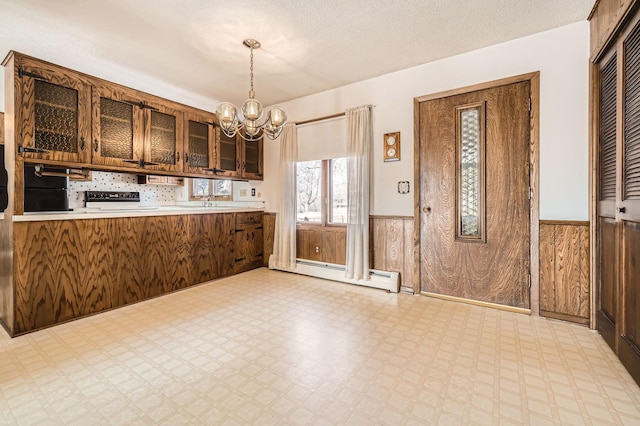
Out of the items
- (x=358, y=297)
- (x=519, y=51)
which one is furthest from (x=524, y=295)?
(x=519, y=51)

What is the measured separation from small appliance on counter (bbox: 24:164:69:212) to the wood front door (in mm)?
4364

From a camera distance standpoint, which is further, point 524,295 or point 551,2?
point 524,295

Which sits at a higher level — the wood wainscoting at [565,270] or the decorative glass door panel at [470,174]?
the decorative glass door panel at [470,174]

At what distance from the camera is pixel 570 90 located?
8.50 feet

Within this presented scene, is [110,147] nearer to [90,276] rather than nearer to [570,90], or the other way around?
[90,276]

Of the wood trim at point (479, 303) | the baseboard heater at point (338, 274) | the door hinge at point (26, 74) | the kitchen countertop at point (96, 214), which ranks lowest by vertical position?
the wood trim at point (479, 303)

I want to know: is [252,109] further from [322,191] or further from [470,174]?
[470,174]

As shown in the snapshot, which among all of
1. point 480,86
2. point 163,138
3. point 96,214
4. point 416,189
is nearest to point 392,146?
point 416,189

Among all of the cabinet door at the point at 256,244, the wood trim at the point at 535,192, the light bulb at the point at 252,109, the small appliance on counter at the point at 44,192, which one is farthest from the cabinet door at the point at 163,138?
the wood trim at the point at 535,192

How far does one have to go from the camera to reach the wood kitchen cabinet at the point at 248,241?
439cm

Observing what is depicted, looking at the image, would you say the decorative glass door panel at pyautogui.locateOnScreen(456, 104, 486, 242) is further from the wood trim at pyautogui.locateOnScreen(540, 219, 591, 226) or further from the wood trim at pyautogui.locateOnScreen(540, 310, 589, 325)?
the wood trim at pyautogui.locateOnScreen(540, 310, 589, 325)

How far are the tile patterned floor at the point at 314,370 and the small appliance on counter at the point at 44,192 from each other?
168cm

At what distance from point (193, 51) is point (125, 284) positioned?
2584 mm

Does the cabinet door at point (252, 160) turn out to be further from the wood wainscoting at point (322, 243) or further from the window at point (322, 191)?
the wood wainscoting at point (322, 243)
